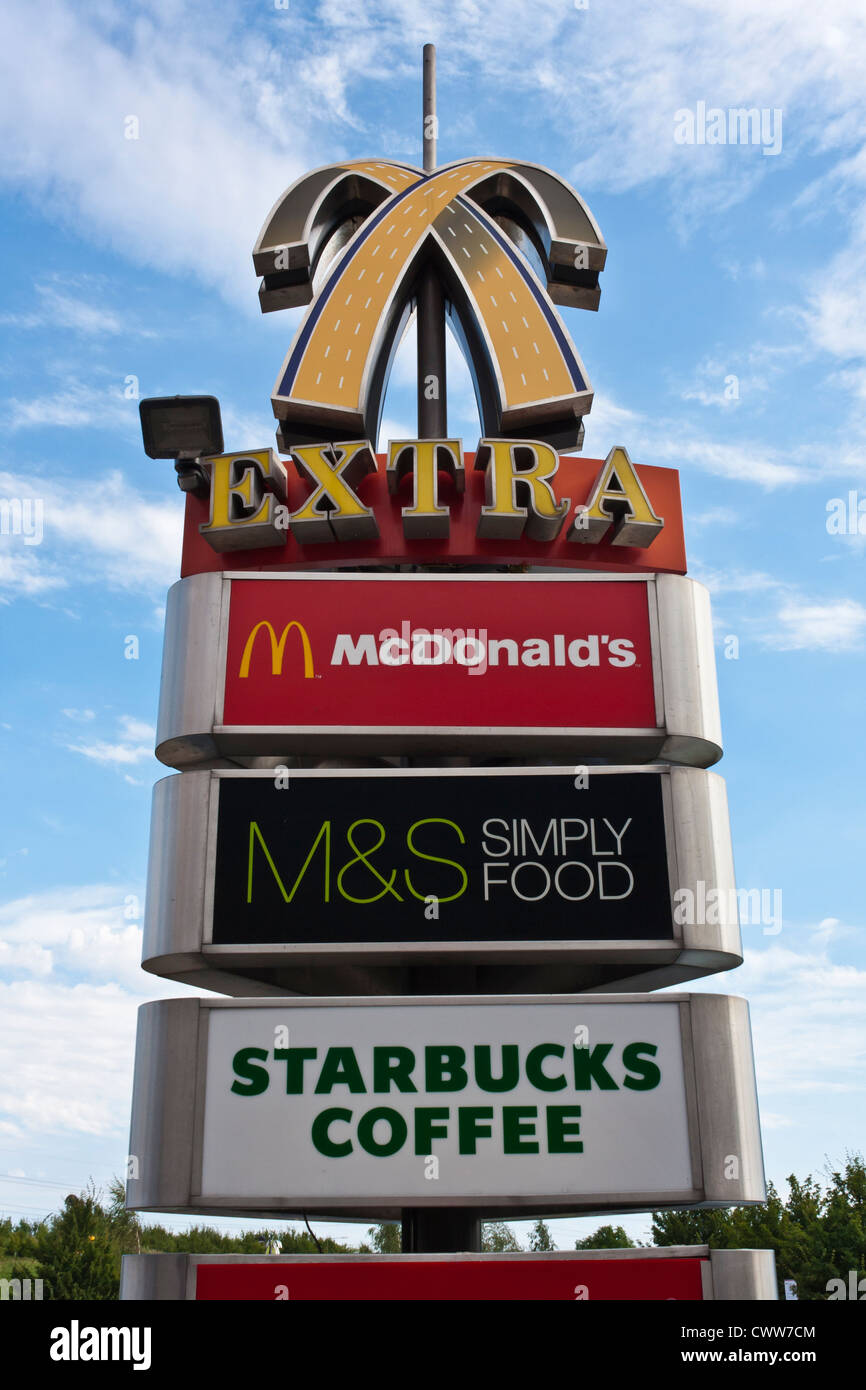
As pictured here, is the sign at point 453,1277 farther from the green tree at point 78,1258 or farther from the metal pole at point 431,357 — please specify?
the green tree at point 78,1258

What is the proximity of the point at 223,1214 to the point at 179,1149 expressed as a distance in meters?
0.92

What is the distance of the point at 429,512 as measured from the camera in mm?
12266

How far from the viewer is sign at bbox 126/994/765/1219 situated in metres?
9.23

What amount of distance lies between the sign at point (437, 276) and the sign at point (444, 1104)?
719 cm

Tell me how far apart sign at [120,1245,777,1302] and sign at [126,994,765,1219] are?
42 centimetres

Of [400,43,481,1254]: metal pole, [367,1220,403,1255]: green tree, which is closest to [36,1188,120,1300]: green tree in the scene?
[367,1220,403,1255]: green tree

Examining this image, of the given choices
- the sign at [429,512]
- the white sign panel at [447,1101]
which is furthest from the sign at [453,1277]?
the sign at [429,512]

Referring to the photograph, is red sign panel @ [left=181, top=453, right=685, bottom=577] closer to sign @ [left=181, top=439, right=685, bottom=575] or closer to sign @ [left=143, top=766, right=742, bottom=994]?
sign @ [left=181, top=439, right=685, bottom=575]

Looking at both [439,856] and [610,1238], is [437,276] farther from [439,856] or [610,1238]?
[610,1238]

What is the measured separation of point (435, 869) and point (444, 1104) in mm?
2045

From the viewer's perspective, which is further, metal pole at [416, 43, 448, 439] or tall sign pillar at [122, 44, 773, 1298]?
metal pole at [416, 43, 448, 439]

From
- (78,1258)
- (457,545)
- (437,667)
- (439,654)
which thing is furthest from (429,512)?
(78,1258)
